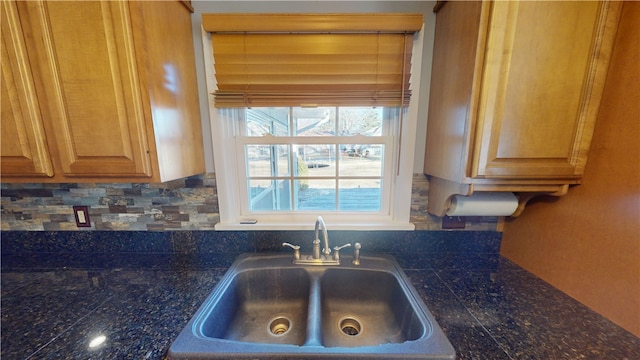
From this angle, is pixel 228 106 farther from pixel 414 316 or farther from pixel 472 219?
pixel 472 219

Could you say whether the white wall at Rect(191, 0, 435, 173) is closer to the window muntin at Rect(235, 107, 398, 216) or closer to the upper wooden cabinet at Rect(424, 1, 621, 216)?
the upper wooden cabinet at Rect(424, 1, 621, 216)

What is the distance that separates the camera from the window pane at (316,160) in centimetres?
118

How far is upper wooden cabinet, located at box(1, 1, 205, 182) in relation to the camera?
0.73 meters

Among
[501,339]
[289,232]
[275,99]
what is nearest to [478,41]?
[275,99]

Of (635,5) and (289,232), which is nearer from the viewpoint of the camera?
(635,5)

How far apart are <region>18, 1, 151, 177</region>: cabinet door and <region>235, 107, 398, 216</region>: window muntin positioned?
45cm

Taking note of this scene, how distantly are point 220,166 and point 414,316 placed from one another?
1085 mm

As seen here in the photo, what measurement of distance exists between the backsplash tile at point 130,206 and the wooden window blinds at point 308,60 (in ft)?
1.57

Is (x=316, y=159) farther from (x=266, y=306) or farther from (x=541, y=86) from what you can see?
(x=541, y=86)

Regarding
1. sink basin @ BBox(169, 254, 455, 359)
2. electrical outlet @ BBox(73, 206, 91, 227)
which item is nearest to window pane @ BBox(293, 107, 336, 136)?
sink basin @ BBox(169, 254, 455, 359)

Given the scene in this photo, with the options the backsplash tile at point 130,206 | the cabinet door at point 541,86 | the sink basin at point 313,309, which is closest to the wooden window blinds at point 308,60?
the cabinet door at point 541,86

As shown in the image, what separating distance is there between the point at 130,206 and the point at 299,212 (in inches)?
34.6

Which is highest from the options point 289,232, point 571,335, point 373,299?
point 289,232

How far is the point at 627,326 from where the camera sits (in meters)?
0.68
